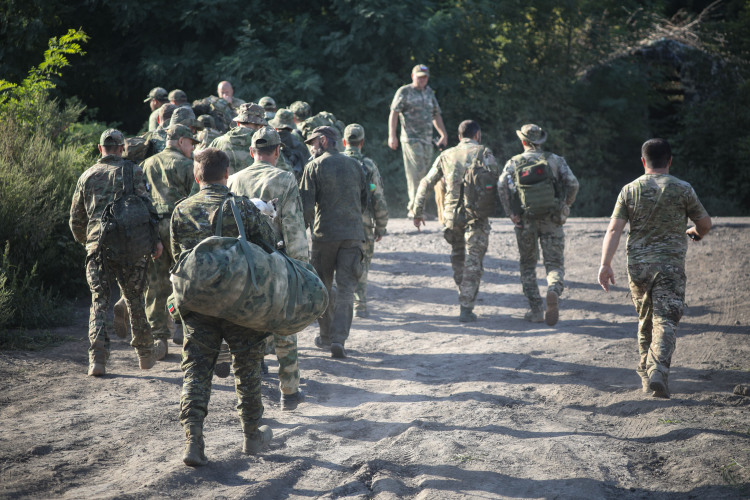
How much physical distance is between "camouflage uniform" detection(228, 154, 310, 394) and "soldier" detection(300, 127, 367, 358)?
1227mm

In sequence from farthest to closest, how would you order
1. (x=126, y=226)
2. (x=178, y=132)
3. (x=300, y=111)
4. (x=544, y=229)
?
1. (x=300, y=111)
2. (x=544, y=229)
3. (x=178, y=132)
4. (x=126, y=226)

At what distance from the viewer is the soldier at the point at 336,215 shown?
748 centimetres

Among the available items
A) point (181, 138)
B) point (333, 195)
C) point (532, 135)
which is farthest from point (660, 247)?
point (181, 138)

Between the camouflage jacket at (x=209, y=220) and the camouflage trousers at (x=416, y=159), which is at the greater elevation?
the camouflage trousers at (x=416, y=159)

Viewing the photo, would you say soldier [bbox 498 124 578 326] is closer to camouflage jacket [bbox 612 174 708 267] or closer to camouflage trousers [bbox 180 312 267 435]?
camouflage jacket [bbox 612 174 708 267]

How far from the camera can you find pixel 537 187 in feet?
27.9

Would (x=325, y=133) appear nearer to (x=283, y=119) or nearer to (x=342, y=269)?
(x=342, y=269)

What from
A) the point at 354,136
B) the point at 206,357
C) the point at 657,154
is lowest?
the point at 206,357

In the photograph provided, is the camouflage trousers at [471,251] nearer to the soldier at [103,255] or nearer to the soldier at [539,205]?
the soldier at [539,205]

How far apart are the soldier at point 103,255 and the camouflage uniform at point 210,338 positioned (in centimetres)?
202

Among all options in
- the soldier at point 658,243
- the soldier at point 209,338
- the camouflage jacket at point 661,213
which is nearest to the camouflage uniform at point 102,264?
the soldier at point 209,338

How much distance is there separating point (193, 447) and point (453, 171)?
17.2 feet

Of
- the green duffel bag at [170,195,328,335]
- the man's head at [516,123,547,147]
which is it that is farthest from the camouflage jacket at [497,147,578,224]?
the green duffel bag at [170,195,328,335]

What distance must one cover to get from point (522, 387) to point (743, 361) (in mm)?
2391
